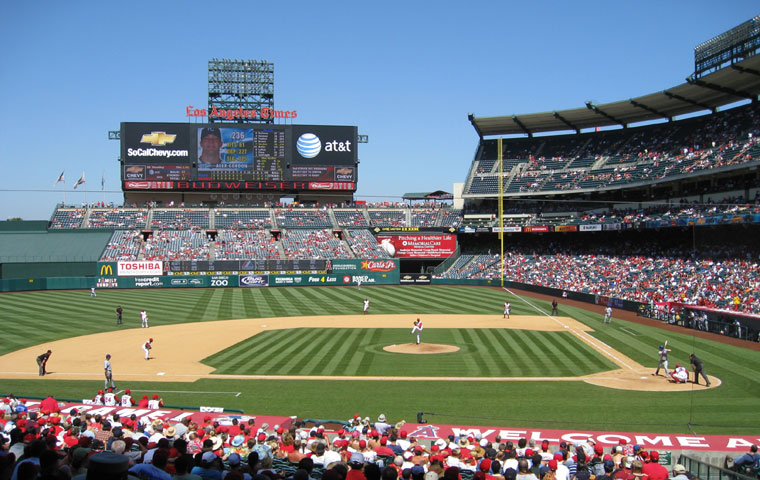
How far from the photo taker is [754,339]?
102 ft

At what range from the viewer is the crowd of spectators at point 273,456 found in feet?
19.1

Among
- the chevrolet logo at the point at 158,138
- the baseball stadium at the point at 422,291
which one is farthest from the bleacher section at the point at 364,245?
the chevrolet logo at the point at 158,138

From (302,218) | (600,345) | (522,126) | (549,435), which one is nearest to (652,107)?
(522,126)

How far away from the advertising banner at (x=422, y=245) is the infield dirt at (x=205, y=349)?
33458mm

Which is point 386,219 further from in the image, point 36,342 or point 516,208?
point 36,342

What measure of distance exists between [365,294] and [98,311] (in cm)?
2417

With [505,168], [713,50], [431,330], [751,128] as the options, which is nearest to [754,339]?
[431,330]

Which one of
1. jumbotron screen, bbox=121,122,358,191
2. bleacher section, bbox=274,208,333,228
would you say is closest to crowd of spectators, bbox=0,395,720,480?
jumbotron screen, bbox=121,122,358,191

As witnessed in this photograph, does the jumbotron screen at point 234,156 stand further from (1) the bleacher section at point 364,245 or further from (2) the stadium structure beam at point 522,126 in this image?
(2) the stadium structure beam at point 522,126

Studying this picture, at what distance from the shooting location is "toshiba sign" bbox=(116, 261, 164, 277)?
63.5m

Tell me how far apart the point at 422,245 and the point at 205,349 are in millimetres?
49211

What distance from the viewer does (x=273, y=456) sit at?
9.86 m

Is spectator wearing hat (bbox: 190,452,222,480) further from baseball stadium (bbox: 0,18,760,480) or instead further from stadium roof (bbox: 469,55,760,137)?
stadium roof (bbox: 469,55,760,137)

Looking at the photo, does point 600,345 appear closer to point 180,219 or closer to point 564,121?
point 564,121
